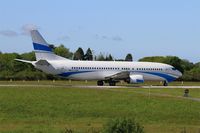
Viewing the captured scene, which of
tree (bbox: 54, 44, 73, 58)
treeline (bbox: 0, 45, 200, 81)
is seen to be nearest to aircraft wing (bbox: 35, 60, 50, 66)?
treeline (bbox: 0, 45, 200, 81)

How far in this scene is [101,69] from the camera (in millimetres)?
73938

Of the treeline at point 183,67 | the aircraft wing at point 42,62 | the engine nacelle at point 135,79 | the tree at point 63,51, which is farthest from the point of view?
the tree at point 63,51

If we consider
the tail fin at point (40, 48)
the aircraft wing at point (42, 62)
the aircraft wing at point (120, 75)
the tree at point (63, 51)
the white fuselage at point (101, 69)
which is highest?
the tree at point (63, 51)

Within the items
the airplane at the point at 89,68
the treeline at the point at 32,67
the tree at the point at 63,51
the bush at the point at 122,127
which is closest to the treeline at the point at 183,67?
the treeline at the point at 32,67

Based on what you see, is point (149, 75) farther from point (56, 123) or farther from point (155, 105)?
point (56, 123)

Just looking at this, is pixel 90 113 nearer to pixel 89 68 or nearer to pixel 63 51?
pixel 89 68

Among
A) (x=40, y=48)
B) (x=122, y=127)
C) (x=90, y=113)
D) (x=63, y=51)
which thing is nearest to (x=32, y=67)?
(x=63, y=51)

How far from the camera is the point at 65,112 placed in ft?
110

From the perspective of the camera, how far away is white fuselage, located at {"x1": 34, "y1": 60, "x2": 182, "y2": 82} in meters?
71.6

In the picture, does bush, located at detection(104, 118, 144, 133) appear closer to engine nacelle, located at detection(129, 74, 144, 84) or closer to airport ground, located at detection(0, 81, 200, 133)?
airport ground, located at detection(0, 81, 200, 133)

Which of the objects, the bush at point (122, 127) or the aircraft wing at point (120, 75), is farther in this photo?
the aircraft wing at point (120, 75)

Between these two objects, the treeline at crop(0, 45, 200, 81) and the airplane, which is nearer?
the airplane

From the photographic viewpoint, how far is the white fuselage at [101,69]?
Answer: 71.6 metres

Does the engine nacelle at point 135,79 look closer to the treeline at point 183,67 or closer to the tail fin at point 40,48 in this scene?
the tail fin at point 40,48
